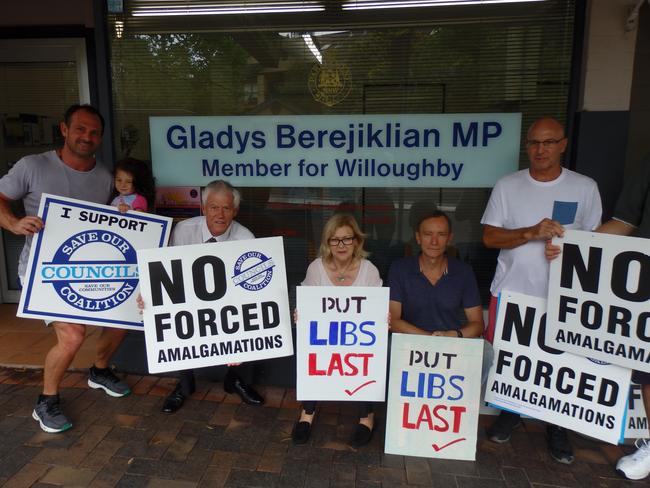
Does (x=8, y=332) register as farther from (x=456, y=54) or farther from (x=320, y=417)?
(x=456, y=54)

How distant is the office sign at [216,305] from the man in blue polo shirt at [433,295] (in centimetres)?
67

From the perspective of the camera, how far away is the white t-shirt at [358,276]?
2674 millimetres

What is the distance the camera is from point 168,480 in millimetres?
2334

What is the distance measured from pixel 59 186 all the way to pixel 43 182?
8cm

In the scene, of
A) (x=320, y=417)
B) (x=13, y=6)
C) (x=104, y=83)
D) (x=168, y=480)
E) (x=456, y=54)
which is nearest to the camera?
(x=168, y=480)

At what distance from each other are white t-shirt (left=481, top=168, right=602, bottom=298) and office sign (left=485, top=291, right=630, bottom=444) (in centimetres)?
12

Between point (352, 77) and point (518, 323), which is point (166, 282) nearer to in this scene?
point (352, 77)

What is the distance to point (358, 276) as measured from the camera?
8.82 feet

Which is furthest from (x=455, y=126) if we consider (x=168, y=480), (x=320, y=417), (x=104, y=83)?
(x=168, y=480)

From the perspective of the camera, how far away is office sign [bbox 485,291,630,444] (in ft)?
7.77

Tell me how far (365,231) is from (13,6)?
3611 millimetres

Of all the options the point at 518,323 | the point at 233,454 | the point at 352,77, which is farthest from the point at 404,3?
the point at 233,454

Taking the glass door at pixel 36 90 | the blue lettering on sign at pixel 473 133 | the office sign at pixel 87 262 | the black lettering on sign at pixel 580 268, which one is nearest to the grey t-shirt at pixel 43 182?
the office sign at pixel 87 262

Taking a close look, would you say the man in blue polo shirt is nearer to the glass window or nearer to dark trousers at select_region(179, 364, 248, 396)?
the glass window
